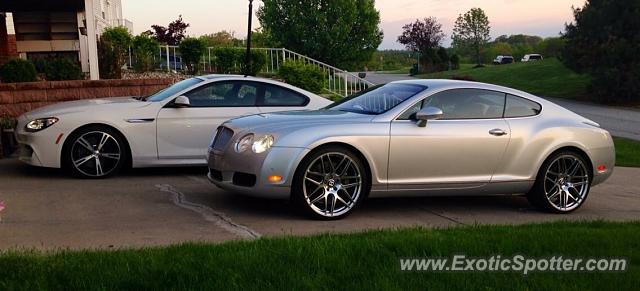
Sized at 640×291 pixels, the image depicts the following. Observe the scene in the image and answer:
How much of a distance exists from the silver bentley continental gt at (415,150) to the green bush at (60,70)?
27.7ft

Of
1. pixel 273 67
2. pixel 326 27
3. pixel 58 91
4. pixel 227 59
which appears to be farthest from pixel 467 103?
pixel 326 27

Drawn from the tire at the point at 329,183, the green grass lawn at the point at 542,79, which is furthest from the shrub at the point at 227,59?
the green grass lawn at the point at 542,79

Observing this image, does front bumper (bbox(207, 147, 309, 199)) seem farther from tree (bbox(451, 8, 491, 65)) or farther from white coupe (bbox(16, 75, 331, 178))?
tree (bbox(451, 8, 491, 65))

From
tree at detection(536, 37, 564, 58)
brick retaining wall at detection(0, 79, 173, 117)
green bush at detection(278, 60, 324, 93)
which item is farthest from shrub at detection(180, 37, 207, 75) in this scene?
tree at detection(536, 37, 564, 58)

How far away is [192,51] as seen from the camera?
17234 mm

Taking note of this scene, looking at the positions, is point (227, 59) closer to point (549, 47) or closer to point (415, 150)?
point (415, 150)

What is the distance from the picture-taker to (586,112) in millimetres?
26078

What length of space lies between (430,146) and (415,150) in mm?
168

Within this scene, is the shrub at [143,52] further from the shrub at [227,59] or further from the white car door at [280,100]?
the white car door at [280,100]

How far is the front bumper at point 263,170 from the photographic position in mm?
6309

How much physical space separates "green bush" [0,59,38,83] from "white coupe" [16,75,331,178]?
14.9 feet

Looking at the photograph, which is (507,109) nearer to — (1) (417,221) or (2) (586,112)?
(1) (417,221)

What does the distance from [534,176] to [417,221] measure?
1.54m

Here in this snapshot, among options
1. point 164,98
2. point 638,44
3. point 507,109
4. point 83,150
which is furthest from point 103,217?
point 638,44
